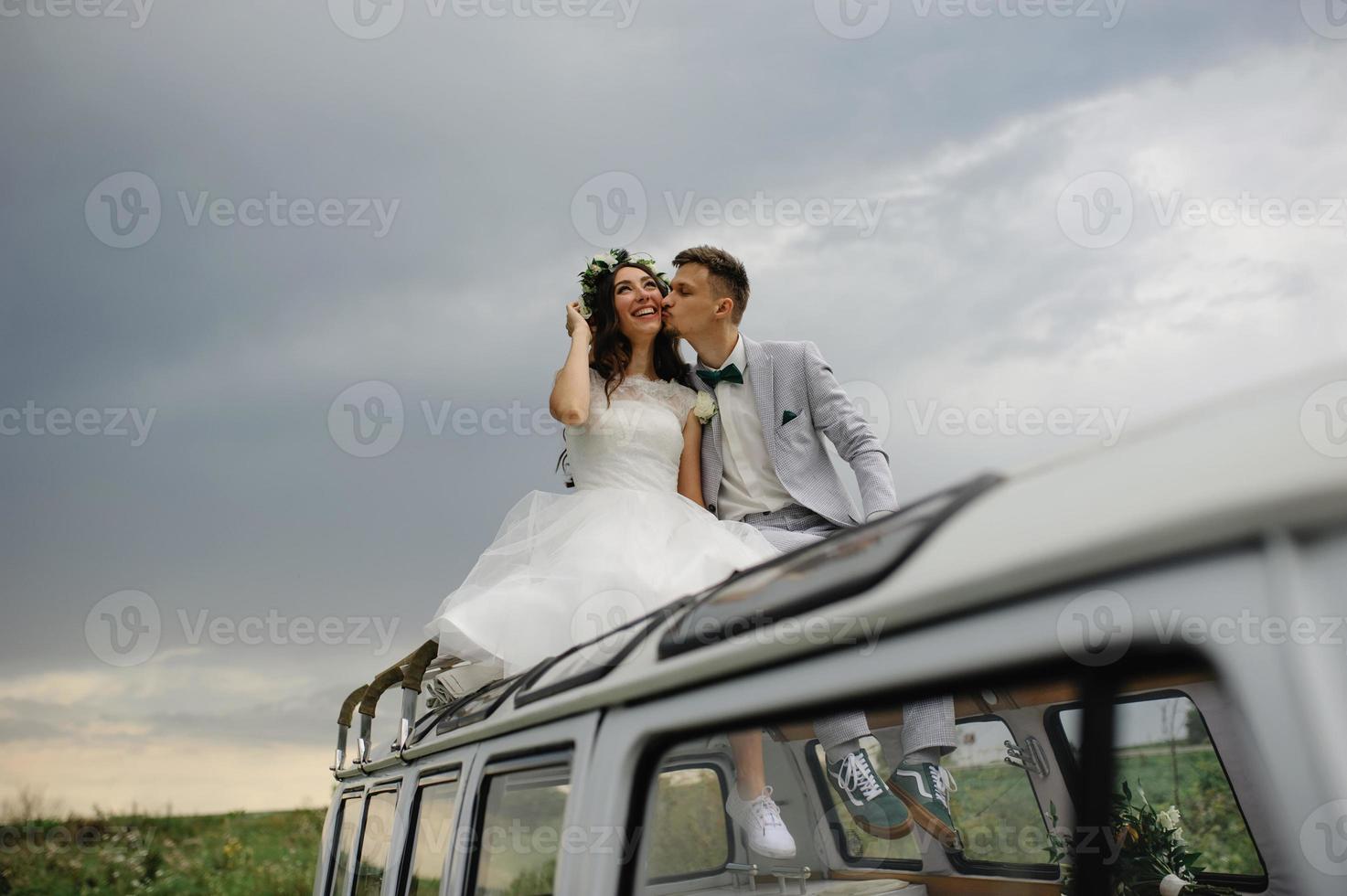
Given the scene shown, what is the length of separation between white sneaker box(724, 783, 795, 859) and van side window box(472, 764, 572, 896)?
53 cm

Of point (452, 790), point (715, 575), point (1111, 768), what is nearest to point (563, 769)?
point (452, 790)

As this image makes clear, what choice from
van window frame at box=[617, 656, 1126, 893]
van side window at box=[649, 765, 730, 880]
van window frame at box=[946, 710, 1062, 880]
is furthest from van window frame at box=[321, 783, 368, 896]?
van window frame at box=[617, 656, 1126, 893]

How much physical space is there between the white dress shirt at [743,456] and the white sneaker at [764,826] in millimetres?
1551

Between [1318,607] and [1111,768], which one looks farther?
[1111,768]

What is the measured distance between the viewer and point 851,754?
1979 millimetres

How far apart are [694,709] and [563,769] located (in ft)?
1.61

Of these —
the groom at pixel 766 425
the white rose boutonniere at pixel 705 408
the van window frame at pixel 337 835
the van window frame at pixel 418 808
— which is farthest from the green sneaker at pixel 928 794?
the van window frame at pixel 337 835

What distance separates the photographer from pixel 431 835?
247 centimetres

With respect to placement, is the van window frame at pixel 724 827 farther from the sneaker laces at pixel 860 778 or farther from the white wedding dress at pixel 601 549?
the white wedding dress at pixel 601 549

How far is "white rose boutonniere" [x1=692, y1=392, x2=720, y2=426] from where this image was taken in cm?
402

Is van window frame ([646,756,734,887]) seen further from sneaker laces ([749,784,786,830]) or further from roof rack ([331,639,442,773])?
roof rack ([331,639,442,773])

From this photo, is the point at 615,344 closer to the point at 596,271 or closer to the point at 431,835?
the point at 596,271

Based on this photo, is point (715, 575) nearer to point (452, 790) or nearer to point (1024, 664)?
point (452, 790)

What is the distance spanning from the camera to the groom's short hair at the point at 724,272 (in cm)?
399
